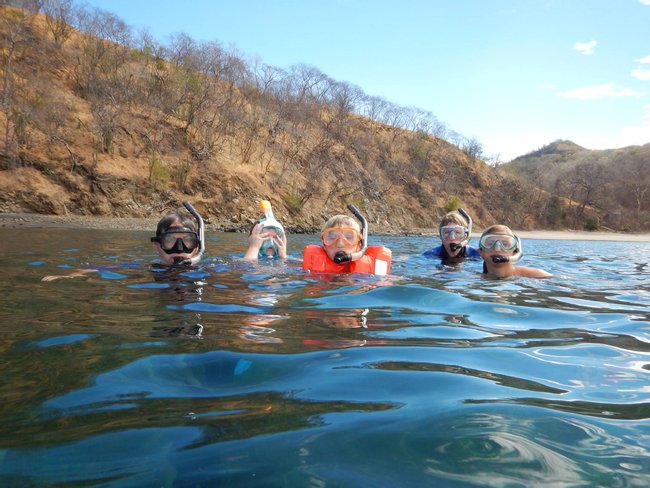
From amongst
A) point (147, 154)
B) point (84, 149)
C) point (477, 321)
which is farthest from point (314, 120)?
point (477, 321)

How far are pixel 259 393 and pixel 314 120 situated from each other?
3943 cm

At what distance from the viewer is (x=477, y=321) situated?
317 centimetres

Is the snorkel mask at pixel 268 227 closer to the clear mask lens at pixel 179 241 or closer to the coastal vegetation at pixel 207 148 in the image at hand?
the clear mask lens at pixel 179 241

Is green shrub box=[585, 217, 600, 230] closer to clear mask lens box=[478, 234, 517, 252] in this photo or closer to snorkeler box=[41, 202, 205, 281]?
clear mask lens box=[478, 234, 517, 252]

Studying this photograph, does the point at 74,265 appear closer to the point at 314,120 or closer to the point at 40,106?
the point at 40,106

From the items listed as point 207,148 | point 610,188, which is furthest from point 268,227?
point 610,188

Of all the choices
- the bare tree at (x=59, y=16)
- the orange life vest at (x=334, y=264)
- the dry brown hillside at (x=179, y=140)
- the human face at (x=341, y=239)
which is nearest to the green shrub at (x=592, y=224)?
the dry brown hillside at (x=179, y=140)

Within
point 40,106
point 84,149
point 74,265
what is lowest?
point 74,265

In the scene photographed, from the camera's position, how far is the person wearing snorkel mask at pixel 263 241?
6.09 meters

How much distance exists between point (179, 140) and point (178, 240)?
23237 mm

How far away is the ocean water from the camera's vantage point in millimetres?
1222

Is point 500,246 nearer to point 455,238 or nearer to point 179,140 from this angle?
point 455,238

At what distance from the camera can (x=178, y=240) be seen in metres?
4.97

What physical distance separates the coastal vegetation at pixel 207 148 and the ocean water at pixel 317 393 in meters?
19.5
